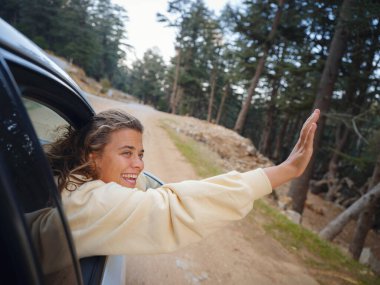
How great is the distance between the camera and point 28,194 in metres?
0.90

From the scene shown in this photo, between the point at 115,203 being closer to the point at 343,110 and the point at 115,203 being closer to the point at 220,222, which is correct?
the point at 220,222

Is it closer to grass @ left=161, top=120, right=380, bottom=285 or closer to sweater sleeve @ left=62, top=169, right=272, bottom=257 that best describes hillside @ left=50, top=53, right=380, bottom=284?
grass @ left=161, top=120, right=380, bottom=285

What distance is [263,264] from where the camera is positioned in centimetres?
461

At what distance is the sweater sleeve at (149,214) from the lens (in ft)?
4.19

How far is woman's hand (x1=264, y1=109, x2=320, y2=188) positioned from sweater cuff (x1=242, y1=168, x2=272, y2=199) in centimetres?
6

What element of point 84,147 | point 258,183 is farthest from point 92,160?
point 258,183

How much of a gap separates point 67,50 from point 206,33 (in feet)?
65.0

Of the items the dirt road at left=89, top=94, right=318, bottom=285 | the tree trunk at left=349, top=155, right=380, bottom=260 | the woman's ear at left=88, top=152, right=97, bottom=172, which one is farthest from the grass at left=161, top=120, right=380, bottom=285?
the woman's ear at left=88, top=152, right=97, bottom=172

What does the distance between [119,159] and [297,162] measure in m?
1.08

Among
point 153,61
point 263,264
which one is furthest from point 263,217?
point 153,61

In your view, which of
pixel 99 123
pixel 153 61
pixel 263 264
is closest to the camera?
pixel 99 123

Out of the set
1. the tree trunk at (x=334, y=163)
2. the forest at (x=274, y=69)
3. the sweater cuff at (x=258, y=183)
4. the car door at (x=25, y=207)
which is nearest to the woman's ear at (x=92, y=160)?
the car door at (x=25, y=207)

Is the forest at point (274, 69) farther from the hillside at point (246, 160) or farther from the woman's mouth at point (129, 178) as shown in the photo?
the woman's mouth at point (129, 178)

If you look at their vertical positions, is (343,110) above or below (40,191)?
above
